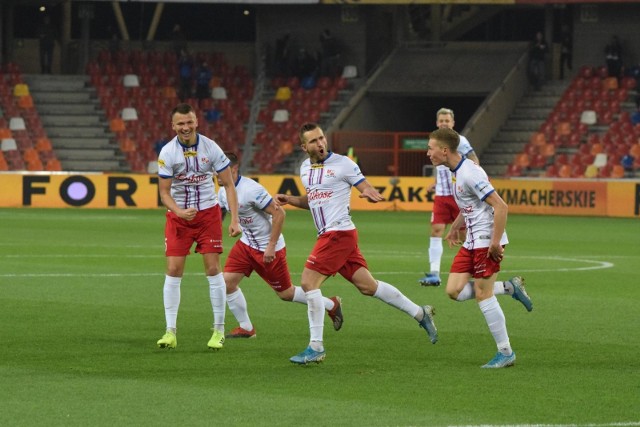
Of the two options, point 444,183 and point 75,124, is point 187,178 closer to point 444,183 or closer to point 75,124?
point 444,183

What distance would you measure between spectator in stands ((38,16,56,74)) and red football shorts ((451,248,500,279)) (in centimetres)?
3807

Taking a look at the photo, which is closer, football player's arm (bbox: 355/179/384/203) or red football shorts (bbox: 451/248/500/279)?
red football shorts (bbox: 451/248/500/279)

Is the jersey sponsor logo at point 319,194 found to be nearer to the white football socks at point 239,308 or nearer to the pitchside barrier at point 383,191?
the white football socks at point 239,308

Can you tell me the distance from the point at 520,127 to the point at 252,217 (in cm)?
3320

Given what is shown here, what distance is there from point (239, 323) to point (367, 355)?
1.88 meters

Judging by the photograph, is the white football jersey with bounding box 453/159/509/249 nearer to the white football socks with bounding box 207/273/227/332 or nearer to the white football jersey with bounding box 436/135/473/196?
the white football socks with bounding box 207/273/227/332

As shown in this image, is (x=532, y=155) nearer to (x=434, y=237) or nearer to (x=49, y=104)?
(x=49, y=104)

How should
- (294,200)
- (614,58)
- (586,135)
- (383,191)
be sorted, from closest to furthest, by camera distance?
(294,200) → (383,191) → (586,135) → (614,58)

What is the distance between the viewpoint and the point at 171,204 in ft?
38.8

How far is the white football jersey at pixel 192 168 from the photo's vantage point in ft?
39.2

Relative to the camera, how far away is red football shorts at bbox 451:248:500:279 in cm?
1077

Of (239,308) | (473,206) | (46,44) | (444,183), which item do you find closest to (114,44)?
(46,44)

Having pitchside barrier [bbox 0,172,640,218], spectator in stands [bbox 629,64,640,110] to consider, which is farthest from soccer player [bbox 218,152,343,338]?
spectator in stands [bbox 629,64,640,110]

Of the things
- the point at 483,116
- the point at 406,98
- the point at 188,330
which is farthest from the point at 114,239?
the point at 406,98
